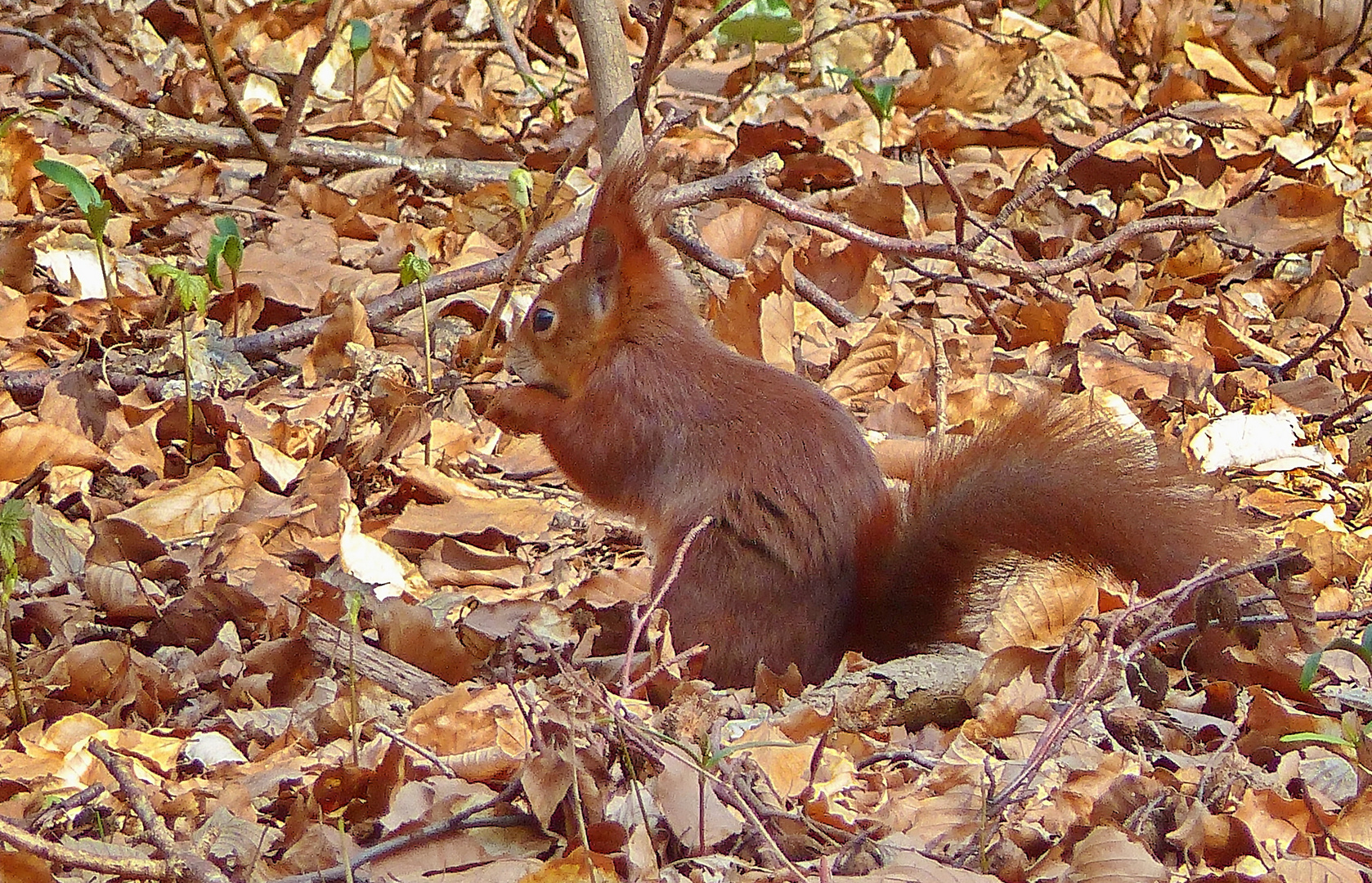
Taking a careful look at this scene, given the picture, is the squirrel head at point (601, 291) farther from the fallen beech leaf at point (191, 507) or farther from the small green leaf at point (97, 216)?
the small green leaf at point (97, 216)

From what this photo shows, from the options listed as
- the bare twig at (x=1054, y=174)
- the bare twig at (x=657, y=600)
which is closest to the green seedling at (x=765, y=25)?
the bare twig at (x=1054, y=174)

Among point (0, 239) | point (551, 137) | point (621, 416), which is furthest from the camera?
point (551, 137)

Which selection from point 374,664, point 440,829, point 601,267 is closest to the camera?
point 440,829

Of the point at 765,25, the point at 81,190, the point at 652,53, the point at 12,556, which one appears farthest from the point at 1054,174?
the point at 12,556

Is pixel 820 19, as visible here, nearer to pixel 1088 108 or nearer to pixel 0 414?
pixel 1088 108

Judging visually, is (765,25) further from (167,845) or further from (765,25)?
(167,845)

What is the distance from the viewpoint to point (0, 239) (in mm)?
3883

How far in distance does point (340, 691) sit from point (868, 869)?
1.03m

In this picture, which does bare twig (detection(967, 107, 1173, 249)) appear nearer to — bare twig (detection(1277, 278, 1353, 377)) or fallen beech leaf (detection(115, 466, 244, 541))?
bare twig (detection(1277, 278, 1353, 377))

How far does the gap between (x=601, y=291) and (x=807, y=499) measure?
2.25ft

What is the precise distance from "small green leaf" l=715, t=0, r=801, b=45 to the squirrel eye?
1.87m

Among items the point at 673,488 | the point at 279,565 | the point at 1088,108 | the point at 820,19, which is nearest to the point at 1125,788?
the point at 673,488

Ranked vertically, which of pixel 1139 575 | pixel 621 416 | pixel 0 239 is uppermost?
pixel 0 239

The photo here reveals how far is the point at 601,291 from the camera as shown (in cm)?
291
